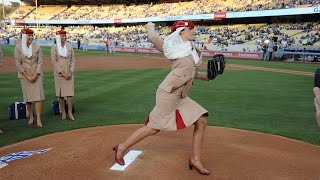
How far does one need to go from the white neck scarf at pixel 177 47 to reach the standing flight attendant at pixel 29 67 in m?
3.81

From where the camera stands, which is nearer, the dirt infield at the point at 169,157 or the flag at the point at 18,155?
the dirt infield at the point at 169,157

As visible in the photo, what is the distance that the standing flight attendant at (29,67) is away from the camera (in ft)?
23.8

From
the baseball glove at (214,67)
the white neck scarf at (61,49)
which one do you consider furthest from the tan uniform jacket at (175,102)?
the white neck scarf at (61,49)

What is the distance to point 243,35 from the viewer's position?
1649 inches

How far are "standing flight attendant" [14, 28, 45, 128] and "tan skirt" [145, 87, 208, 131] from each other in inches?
145

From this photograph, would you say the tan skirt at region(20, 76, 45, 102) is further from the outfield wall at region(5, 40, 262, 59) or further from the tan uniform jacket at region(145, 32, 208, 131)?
the outfield wall at region(5, 40, 262, 59)

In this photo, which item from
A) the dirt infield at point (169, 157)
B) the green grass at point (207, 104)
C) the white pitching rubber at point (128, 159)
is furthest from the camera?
the green grass at point (207, 104)

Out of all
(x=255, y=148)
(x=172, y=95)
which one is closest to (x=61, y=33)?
(x=172, y=95)

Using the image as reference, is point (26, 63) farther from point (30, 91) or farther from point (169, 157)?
point (169, 157)

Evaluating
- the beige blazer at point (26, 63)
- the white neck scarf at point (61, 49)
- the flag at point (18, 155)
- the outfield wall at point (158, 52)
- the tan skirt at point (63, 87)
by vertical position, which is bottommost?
the outfield wall at point (158, 52)

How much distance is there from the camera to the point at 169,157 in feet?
17.5

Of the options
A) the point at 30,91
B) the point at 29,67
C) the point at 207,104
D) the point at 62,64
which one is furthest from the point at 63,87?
the point at 207,104

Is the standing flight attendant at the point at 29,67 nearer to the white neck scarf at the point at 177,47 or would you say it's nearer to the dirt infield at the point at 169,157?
the dirt infield at the point at 169,157

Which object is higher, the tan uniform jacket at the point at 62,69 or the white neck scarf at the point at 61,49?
the white neck scarf at the point at 61,49
